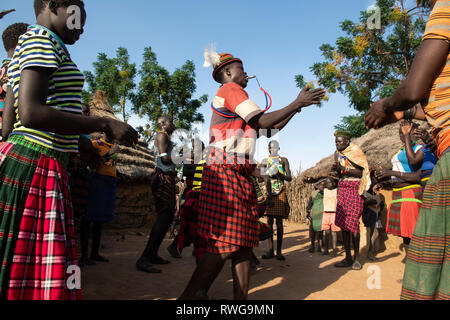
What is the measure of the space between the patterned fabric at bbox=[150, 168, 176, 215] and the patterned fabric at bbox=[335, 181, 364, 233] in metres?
2.89

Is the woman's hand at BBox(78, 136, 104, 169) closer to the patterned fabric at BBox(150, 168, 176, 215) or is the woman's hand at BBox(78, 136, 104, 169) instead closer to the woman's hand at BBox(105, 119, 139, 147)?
the woman's hand at BBox(105, 119, 139, 147)

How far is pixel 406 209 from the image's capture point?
4.60 m

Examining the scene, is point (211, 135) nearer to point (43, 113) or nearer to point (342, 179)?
point (43, 113)

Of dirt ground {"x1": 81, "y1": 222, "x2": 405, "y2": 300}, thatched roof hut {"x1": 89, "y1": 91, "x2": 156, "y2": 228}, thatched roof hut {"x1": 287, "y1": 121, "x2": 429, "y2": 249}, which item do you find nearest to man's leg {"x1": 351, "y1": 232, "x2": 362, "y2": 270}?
dirt ground {"x1": 81, "y1": 222, "x2": 405, "y2": 300}

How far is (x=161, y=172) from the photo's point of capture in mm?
4633

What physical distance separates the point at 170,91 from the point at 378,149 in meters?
14.3

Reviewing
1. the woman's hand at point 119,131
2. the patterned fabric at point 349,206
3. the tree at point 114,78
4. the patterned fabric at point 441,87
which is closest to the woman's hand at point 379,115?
the patterned fabric at point 441,87

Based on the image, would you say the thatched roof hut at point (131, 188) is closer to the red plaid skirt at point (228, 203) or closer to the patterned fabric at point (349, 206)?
the patterned fabric at point (349, 206)

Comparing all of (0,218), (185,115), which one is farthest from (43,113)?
(185,115)

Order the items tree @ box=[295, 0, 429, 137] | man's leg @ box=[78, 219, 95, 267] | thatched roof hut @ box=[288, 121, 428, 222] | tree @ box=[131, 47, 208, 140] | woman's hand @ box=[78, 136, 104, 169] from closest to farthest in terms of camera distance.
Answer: woman's hand @ box=[78, 136, 104, 169], man's leg @ box=[78, 219, 95, 267], thatched roof hut @ box=[288, 121, 428, 222], tree @ box=[295, 0, 429, 137], tree @ box=[131, 47, 208, 140]

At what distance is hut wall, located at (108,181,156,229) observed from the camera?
28.9 ft

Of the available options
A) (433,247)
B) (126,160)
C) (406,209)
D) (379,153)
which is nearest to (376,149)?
(379,153)

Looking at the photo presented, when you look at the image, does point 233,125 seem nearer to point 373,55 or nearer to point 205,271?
point 205,271

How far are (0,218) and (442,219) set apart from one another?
197 centimetres
